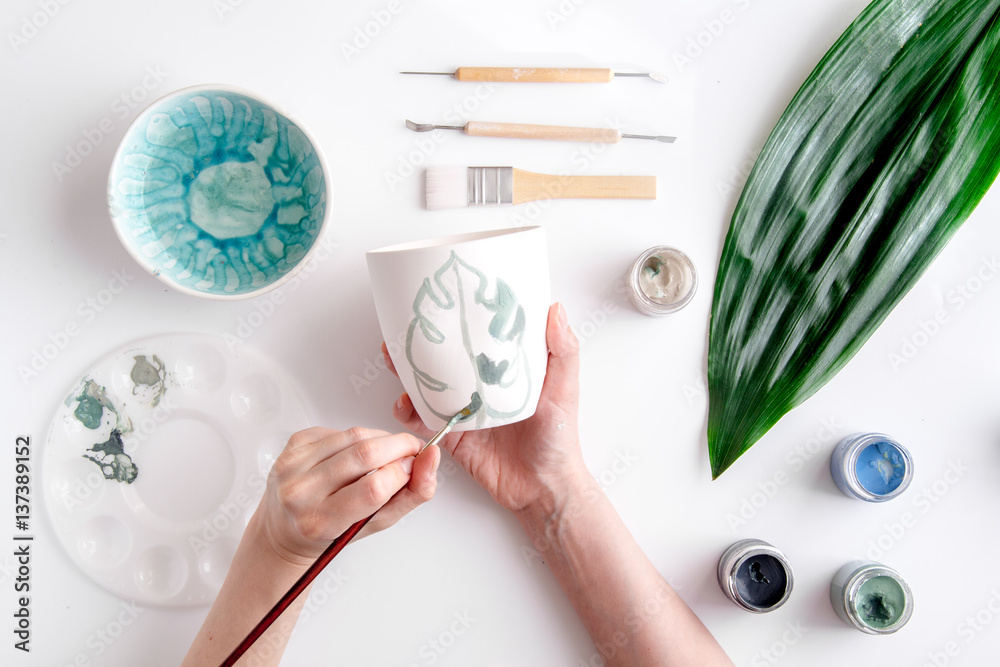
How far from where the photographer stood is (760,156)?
902 mm

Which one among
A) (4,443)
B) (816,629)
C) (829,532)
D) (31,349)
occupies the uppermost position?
(31,349)

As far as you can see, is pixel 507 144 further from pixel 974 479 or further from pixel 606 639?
pixel 974 479

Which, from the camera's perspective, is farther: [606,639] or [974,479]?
[974,479]

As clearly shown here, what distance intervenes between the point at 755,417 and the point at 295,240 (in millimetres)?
699

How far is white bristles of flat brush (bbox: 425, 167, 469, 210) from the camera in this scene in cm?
91

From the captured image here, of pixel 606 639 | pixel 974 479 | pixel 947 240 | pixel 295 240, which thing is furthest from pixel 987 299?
pixel 295 240

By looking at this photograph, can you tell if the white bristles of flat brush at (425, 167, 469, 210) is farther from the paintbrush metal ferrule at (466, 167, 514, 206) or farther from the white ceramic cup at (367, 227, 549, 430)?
the white ceramic cup at (367, 227, 549, 430)

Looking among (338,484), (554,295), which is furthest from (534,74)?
(338,484)

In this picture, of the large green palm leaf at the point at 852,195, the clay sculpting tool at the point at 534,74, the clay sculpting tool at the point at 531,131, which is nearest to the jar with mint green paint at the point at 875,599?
the large green palm leaf at the point at 852,195

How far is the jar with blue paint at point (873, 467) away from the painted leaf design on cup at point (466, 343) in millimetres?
532

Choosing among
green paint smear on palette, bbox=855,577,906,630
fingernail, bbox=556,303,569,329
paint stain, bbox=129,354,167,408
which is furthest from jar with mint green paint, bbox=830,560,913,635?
paint stain, bbox=129,354,167,408

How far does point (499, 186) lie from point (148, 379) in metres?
0.57

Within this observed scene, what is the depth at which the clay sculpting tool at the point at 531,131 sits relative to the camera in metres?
0.91

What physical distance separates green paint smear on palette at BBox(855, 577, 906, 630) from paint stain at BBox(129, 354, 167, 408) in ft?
3.39
